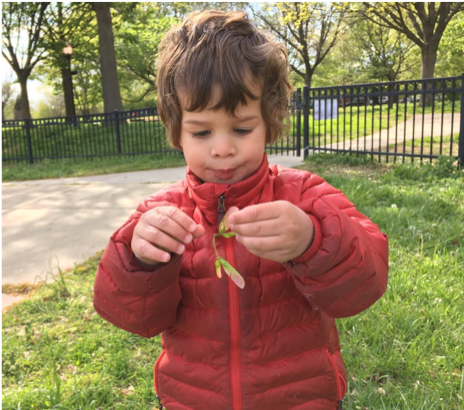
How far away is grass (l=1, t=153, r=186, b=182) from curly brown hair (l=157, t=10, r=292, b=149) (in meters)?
7.84

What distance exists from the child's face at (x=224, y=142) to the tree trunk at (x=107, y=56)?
14163 millimetres

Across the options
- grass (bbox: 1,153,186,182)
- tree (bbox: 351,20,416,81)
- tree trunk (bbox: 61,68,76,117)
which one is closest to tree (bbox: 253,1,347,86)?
tree (bbox: 351,20,416,81)

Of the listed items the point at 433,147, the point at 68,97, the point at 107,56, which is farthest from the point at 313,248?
the point at 68,97

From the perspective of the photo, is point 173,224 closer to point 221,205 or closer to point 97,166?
point 221,205

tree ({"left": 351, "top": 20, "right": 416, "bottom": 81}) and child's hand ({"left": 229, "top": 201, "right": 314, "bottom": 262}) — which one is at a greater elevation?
tree ({"left": 351, "top": 20, "right": 416, "bottom": 81})

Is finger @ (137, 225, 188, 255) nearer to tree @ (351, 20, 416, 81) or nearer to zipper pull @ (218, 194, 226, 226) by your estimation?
zipper pull @ (218, 194, 226, 226)

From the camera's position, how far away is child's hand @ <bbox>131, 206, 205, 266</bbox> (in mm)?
1079

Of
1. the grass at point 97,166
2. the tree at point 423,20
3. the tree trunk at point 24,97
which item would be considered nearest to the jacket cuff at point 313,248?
the tree at point 423,20

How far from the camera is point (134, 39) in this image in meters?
21.2

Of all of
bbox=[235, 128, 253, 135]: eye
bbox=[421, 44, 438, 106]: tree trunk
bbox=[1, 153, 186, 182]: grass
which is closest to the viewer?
bbox=[235, 128, 253, 135]: eye

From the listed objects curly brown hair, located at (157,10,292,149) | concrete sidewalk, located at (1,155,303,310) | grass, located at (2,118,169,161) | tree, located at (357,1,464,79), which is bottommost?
concrete sidewalk, located at (1,155,303,310)

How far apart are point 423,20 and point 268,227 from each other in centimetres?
291

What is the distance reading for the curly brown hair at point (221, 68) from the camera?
131cm

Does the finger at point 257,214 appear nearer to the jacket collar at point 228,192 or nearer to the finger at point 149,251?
the finger at point 149,251
